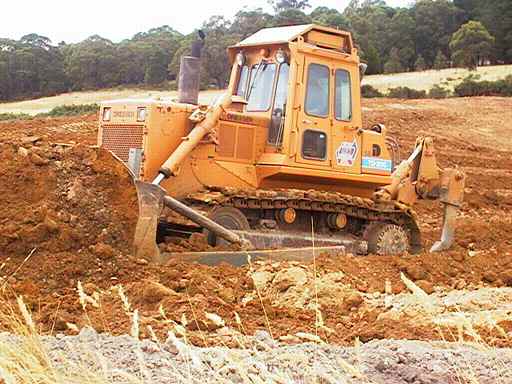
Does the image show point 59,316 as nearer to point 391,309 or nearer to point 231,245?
point 391,309

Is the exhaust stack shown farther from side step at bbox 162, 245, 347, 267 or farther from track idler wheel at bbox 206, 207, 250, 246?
side step at bbox 162, 245, 347, 267

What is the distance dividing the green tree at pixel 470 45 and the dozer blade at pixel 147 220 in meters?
46.6

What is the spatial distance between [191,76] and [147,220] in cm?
266

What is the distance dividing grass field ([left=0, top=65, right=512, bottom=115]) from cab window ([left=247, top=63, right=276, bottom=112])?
88.9 ft

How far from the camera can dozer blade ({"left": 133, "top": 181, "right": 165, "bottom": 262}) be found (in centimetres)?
962

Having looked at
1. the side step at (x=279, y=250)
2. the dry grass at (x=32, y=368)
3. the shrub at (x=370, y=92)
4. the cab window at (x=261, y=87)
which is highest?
the cab window at (x=261, y=87)

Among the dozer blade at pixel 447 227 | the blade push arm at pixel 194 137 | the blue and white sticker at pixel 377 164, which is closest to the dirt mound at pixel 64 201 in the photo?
the blade push arm at pixel 194 137

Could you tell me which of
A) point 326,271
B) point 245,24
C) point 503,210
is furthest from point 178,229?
point 245,24

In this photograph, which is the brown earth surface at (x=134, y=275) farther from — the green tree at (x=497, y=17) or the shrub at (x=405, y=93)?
the green tree at (x=497, y=17)

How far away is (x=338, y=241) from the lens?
12.2 metres

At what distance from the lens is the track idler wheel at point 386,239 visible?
12.9 metres

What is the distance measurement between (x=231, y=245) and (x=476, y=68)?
44.2m

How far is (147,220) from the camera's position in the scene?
972 centimetres

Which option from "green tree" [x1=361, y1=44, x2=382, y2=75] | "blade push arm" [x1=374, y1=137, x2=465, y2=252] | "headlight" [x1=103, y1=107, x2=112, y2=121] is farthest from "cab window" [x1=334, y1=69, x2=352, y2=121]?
"green tree" [x1=361, y1=44, x2=382, y2=75]
